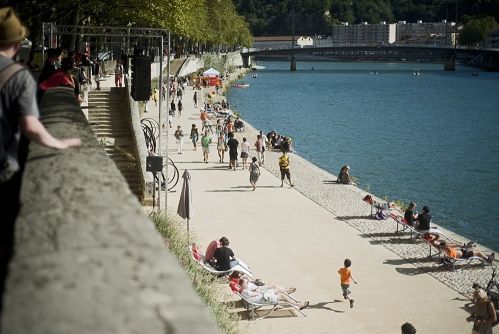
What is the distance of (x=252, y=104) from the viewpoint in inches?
2783

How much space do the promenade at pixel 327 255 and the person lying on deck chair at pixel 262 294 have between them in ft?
0.74

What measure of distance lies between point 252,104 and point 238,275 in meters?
59.0

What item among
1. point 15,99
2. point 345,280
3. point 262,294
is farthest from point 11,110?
point 345,280

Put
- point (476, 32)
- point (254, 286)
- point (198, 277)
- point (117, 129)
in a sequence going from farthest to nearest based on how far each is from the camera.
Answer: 1. point (476, 32)
2. point (117, 129)
3. point (254, 286)
4. point (198, 277)

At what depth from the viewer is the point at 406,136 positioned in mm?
52062

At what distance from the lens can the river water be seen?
29.6m

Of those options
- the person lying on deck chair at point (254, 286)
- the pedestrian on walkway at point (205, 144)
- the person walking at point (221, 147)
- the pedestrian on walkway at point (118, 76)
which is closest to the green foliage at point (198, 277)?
the person lying on deck chair at point (254, 286)

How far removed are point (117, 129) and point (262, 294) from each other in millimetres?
8036

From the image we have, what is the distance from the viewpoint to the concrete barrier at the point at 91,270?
174 centimetres

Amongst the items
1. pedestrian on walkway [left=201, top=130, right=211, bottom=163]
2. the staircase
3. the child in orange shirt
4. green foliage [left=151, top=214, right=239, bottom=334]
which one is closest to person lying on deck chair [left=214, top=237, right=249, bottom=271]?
green foliage [left=151, top=214, right=239, bottom=334]

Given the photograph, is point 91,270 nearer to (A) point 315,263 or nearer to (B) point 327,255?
(A) point 315,263

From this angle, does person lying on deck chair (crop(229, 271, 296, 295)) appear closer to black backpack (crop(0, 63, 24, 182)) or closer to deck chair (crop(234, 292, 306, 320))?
deck chair (crop(234, 292, 306, 320))

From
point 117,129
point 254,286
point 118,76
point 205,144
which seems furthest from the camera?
point 118,76

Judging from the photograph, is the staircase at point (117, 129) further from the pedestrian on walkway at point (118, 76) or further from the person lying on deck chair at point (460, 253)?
the pedestrian on walkway at point (118, 76)
